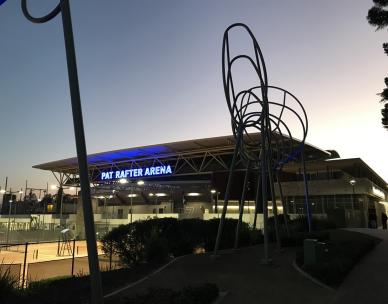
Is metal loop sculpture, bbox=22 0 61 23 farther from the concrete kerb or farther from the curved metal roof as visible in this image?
the curved metal roof

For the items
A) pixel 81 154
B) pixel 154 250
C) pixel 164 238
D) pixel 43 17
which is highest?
pixel 43 17

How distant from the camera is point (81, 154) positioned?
6.37m

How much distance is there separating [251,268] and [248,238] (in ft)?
20.3

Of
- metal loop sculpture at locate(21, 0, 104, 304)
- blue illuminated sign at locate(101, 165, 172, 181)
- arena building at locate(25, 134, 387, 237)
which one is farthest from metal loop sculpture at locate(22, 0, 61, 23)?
blue illuminated sign at locate(101, 165, 172, 181)

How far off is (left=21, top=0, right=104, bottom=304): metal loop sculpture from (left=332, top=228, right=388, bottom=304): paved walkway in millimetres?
4973

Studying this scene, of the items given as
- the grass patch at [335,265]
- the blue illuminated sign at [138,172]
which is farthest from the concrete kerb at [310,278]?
the blue illuminated sign at [138,172]

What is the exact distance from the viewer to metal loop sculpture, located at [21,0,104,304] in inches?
233

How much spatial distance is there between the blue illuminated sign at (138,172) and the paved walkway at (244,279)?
1216 inches

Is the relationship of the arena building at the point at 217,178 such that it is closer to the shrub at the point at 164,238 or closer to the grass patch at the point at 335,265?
the shrub at the point at 164,238

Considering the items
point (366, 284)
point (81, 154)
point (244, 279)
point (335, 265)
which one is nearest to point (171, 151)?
point (244, 279)

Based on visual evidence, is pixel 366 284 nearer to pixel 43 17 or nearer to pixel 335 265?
pixel 335 265

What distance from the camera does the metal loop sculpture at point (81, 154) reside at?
19.5ft

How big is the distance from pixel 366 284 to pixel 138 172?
3797 cm

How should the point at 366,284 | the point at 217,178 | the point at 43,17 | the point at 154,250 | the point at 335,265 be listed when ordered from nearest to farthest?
the point at 43,17 < the point at 366,284 < the point at 335,265 < the point at 154,250 < the point at 217,178
